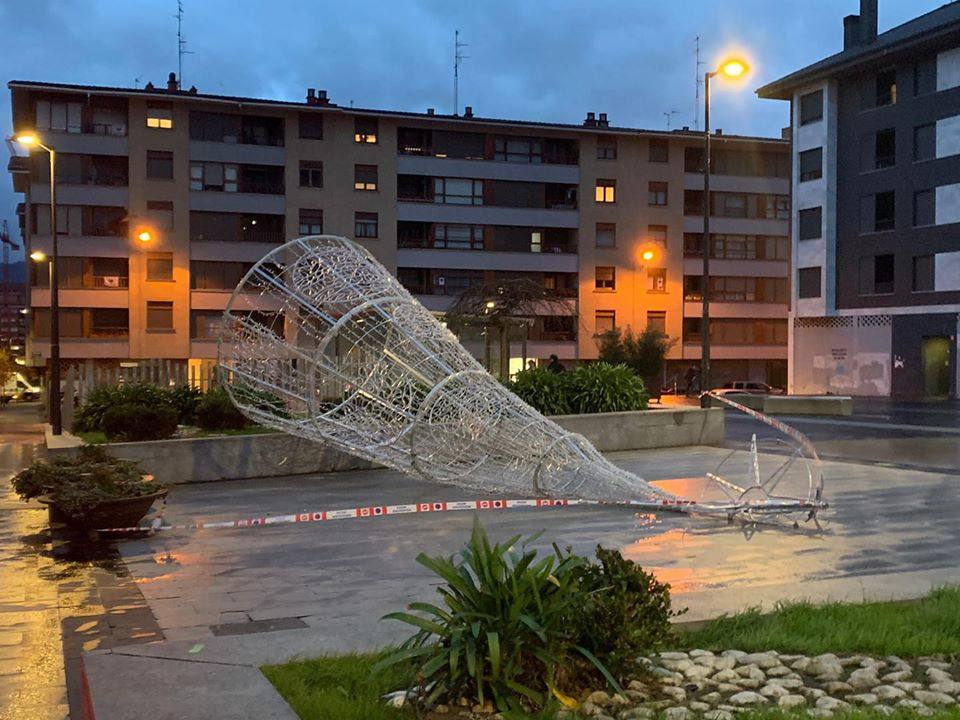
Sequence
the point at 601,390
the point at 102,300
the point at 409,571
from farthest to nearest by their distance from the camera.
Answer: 1. the point at 102,300
2. the point at 601,390
3. the point at 409,571

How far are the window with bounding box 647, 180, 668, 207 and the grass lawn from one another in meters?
57.4

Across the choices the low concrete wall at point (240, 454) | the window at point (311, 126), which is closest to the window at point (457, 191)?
the window at point (311, 126)

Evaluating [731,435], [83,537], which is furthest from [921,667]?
[731,435]

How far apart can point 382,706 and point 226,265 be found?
5369cm

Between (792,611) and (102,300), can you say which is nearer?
(792,611)

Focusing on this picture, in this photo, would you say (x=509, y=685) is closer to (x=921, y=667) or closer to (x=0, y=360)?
(x=921, y=667)

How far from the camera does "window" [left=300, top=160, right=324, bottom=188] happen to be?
57.3 metres

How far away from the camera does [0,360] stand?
183 feet

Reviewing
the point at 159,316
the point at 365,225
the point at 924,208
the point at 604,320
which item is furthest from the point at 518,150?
the point at 924,208

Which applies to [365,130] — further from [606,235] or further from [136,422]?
[136,422]

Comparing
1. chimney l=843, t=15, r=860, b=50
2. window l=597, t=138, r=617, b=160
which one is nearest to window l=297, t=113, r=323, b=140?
window l=597, t=138, r=617, b=160

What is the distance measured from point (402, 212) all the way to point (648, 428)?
132 feet

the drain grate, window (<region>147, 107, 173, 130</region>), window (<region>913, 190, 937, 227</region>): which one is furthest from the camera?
window (<region>147, 107, 173, 130</region>)

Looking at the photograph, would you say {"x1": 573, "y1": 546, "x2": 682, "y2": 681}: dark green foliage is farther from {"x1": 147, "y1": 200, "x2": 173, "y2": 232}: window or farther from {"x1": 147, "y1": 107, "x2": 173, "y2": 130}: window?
{"x1": 147, "y1": 107, "x2": 173, "y2": 130}: window
